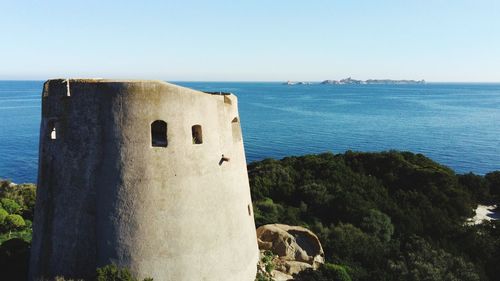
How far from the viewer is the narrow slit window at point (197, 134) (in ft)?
48.7

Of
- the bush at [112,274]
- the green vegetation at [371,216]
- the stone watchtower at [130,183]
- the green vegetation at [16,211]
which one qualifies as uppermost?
the stone watchtower at [130,183]

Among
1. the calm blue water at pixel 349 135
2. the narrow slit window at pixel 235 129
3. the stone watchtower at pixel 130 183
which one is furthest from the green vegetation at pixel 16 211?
the calm blue water at pixel 349 135

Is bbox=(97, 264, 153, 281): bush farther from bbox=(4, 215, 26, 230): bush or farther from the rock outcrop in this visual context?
bbox=(4, 215, 26, 230): bush

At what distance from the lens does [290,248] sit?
68.3 feet

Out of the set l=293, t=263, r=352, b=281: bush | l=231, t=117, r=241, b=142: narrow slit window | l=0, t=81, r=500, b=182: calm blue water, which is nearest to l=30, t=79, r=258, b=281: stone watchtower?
l=231, t=117, r=241, b=142: narrow slit window

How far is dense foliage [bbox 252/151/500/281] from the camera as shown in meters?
22.8

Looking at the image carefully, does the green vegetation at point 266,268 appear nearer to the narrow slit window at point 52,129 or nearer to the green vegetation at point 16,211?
the narrow slit window at point 52,129

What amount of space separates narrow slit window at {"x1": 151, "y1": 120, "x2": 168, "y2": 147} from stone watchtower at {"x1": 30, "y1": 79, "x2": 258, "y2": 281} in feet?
0.22

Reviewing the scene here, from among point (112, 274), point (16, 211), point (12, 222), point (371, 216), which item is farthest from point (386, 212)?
point (16, 211)

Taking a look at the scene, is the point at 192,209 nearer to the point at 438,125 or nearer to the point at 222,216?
the point at 222,216

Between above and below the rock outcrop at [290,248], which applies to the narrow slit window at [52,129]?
above

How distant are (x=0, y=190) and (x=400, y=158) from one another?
39.3 metres

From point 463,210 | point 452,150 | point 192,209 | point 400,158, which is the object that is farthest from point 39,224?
point 452,150

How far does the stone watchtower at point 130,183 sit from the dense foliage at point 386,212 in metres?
7.36
